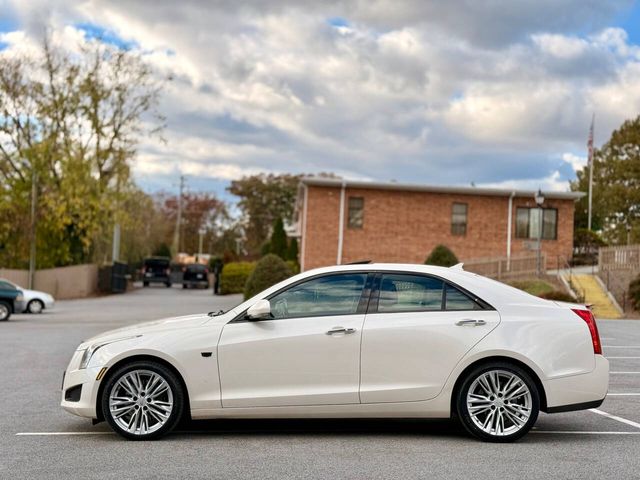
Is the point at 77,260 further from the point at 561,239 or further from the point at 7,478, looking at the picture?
the point at 7,478

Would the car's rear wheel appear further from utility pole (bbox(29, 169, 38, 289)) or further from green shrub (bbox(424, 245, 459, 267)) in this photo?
utility pole (bbox(29, 169, 38, 289))

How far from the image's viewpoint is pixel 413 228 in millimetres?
43125

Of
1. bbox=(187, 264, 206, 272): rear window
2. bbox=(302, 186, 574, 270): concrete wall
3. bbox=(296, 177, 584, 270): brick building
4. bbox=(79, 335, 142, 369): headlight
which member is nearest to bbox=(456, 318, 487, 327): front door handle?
bbox=(79, 335, 142, 369): headlight

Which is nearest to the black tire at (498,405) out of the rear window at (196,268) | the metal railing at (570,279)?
the metal railing at (570,279)

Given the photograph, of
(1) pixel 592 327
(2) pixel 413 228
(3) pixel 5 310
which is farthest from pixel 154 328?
(2) pixel 413 228

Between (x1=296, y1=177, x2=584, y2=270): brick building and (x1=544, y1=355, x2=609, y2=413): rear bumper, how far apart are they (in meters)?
34.9

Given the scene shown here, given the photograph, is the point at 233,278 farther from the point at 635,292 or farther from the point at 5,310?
the point at 635,292

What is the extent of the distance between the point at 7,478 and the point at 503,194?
127 ft

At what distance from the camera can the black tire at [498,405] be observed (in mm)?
7758

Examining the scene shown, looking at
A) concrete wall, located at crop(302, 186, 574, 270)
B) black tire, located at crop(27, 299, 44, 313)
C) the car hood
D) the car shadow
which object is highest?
concrete wall, located at crop(302, 186, 574, 270)

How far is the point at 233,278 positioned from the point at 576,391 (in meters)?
40.4

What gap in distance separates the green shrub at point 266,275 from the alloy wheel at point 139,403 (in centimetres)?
2146

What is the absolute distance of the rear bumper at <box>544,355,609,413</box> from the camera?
781 centimetres

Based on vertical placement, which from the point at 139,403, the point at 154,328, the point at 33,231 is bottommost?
the point at 139,403
